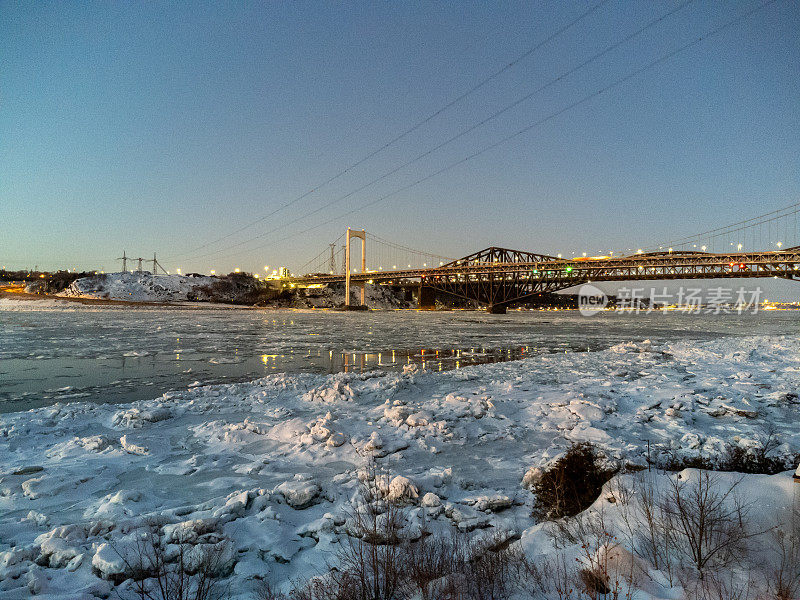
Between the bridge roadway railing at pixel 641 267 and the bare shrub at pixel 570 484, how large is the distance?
6098 centimetres

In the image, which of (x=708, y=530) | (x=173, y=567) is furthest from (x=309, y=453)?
(x=708, y=530)

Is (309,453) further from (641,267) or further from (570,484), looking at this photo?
(641,267)

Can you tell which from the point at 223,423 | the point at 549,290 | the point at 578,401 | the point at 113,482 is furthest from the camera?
the point at 549,290

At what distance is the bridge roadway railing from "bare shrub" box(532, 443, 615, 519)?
6098 centimetres

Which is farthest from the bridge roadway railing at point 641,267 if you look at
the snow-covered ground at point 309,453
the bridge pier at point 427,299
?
the snow-covered ground at point 309,453

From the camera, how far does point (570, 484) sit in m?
3.94

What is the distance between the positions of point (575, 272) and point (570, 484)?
68490mm

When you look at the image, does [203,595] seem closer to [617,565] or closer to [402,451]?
[617,565]

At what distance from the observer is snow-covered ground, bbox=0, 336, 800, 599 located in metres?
2.96

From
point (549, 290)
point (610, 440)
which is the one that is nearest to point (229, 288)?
point (549, 290)

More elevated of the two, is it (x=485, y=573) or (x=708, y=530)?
(x=708, y=530)

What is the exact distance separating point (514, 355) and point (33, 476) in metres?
12.3

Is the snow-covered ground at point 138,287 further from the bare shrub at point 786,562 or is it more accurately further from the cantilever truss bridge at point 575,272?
the bare shrub at point 786,562

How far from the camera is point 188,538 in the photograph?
302 centimetres
